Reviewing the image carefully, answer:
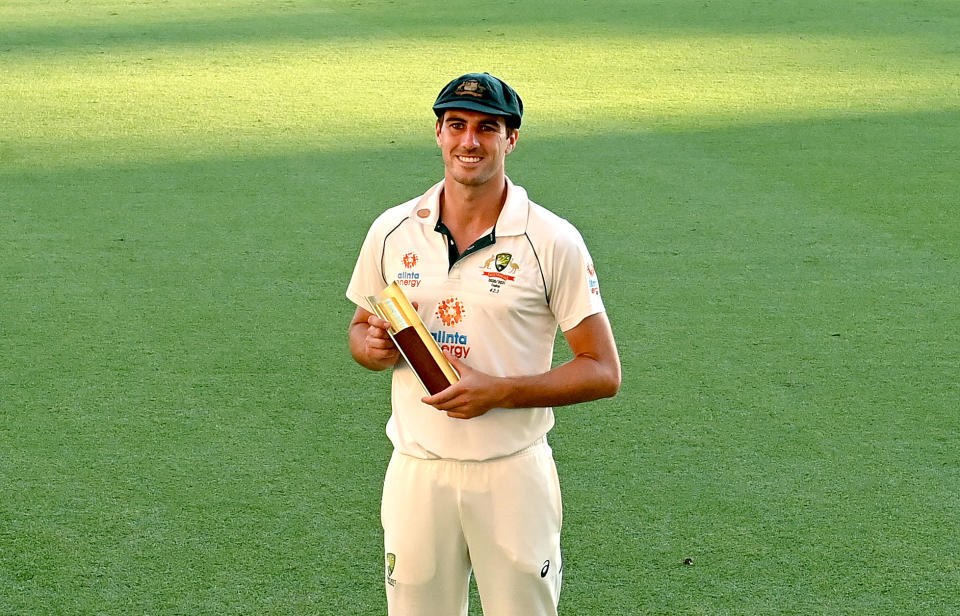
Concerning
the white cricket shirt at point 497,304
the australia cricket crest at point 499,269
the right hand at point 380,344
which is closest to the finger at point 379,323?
the right hand at point 380,344

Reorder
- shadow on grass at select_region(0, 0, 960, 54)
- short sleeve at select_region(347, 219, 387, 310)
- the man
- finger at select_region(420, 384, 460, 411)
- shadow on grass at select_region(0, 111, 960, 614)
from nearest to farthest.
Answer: finger at select_region(420, 384, 460, 411)
the man
short sleeve at select_region(347, 219, 387, 310)
shadow on grass at select_region(0, 111, 960, 614)
shadow on grass at select_region(0, 0, 960, 54)

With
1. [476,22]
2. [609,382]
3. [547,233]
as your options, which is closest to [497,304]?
[547,233]

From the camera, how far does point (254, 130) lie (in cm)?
870

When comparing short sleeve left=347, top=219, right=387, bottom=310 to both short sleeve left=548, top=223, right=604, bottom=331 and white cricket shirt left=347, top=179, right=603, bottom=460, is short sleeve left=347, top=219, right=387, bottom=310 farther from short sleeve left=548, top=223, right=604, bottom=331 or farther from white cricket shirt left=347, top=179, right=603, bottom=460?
short sleeve left=548, top=223, right=604, bottom=331

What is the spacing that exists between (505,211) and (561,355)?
8.67ft

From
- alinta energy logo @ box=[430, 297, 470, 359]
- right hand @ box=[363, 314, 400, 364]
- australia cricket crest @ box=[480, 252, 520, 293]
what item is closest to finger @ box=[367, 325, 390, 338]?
right hand @ box=[363, 314, 400, 364]

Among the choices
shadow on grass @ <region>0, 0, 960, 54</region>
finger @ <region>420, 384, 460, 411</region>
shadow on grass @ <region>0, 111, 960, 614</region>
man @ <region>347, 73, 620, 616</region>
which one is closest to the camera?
finger @ <region>420, 384, 460, 411</region>

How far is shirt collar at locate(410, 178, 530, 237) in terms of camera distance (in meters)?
2.63

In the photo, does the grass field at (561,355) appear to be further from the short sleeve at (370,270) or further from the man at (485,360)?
the short sleeve at (370,270)

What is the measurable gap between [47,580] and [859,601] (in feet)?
7.68

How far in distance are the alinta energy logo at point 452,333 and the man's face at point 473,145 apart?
0.26 metres

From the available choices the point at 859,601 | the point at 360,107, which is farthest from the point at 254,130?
the point at 859,601

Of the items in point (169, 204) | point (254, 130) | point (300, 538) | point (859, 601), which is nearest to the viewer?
point (859, 601)

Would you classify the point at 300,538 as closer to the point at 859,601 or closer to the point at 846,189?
the point at 859,601
